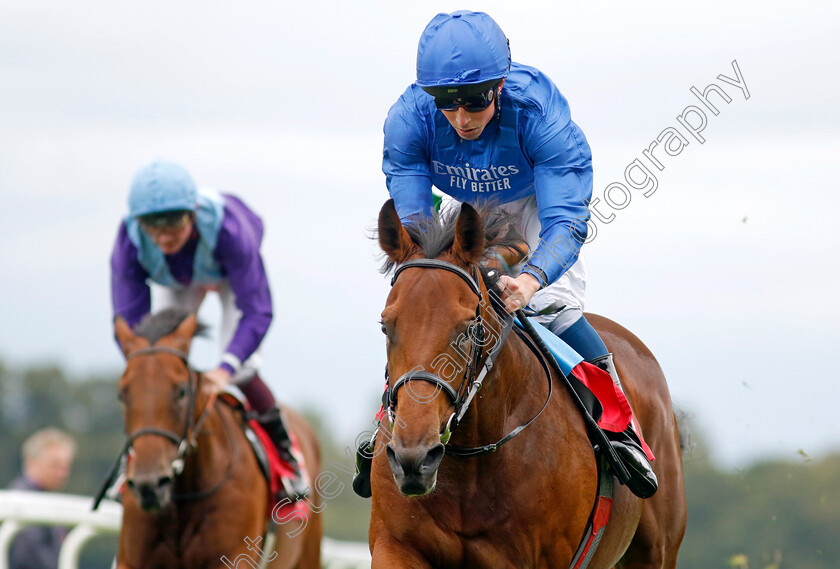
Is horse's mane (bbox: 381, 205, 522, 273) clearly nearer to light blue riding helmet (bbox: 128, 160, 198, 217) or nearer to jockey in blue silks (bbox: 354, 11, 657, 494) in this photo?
jockey in blue silks (bbox: 354, 11, 657, 494)

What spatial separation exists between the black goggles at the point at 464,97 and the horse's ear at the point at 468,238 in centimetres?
60

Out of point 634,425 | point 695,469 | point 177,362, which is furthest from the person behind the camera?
point 695,469

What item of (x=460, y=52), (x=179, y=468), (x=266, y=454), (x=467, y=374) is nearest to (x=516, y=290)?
(x=467, y=374)

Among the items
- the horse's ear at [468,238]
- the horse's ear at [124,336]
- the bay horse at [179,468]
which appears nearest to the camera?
the horse's ear at [468,238]

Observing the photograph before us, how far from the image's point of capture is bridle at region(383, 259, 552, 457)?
147 inches

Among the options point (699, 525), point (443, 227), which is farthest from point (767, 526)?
point (443, 227)

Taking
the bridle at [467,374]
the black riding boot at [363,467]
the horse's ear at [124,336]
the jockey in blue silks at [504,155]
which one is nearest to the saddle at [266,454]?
the horse's ear at [124,336]

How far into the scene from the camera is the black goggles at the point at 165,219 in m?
7.15

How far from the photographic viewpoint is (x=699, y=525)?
4697cm

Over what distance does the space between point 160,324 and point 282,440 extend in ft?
4.90

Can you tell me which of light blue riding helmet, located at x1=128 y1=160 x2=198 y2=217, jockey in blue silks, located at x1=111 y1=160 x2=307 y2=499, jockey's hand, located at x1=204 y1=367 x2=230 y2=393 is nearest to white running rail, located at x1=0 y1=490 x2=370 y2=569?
jockey in blue silks, located at x1=111 y1=160 x2=307 y2=499

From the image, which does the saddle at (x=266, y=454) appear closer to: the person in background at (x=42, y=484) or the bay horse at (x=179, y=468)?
the bay horse at (x=179, y=468)

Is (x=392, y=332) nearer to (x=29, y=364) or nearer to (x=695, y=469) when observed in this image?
(x=695, y=469)

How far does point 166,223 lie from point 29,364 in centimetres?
6542
